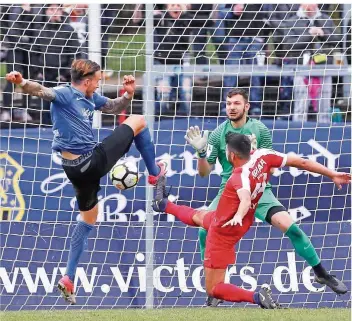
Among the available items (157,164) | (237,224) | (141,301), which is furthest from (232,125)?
(141,301)

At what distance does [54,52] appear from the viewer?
13352mm

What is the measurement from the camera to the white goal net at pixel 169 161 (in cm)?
1266

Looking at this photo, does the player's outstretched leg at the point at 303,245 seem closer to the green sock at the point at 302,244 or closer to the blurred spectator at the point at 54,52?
the green sock at the point at 302,244

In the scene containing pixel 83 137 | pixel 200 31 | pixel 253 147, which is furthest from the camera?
pixel 200 31

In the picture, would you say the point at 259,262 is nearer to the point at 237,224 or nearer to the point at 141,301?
the point at 141,301

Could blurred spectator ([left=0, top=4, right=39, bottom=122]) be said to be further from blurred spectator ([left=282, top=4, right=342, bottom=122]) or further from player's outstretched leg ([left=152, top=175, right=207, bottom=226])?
blurred spectator ([left=282, top=4, right=342, bottom=122])

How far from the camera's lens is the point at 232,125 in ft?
37.0

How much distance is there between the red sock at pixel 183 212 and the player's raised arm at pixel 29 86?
1.89 m

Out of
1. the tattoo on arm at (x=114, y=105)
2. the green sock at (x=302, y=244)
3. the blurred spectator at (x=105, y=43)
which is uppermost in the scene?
the blurred spectator at (x=105, y=43)

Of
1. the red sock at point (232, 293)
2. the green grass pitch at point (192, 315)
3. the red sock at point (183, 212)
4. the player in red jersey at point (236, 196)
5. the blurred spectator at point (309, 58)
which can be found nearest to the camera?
the red sock at point (232, 293)

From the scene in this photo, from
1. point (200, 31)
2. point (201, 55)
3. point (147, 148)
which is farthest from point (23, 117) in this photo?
point (147, 148)

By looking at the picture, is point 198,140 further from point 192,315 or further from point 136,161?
point 136,161

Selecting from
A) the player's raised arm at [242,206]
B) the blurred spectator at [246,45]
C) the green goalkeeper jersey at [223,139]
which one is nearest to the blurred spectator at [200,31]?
the blurred spectator at [246,45]

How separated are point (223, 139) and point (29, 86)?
8.26 feet
